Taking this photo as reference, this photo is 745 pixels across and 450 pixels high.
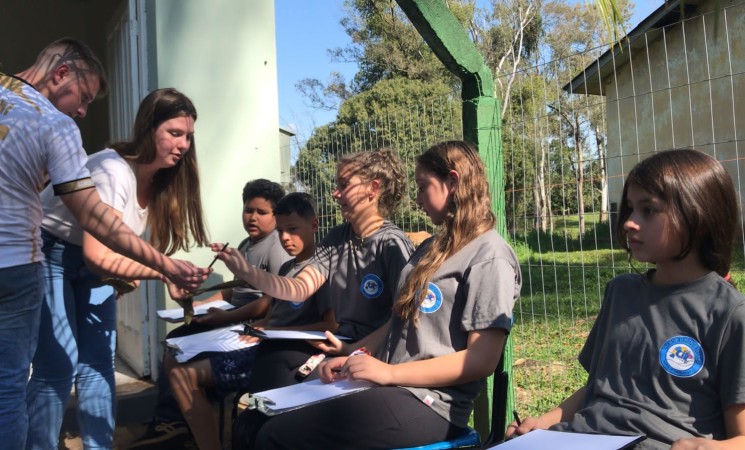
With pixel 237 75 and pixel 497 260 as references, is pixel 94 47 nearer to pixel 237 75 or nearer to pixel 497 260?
pixel 237 75

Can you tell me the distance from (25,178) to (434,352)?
138 cm

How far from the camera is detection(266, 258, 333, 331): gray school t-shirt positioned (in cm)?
302

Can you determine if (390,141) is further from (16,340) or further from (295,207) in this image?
(16,340)

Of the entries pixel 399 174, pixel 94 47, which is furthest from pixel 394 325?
pixel 94 47

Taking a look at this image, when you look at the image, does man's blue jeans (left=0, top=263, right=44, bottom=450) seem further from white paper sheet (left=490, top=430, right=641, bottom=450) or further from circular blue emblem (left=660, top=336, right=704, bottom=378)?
circular blue emblem (left=660, top=336, right=704, bottom=378)

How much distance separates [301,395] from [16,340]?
0.89 meters

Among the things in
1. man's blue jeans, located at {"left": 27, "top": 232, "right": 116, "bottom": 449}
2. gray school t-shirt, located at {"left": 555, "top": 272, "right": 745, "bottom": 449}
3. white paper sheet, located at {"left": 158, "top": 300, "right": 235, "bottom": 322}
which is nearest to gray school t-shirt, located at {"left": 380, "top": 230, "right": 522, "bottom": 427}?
gray school t-shirt, located at {"left": 555, "top": 272, "right": 745, "bottom": 449}

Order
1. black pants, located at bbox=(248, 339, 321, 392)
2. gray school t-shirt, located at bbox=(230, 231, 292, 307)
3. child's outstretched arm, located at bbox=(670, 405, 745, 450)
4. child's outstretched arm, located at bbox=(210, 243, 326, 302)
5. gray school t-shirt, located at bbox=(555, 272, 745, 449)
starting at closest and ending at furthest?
child's outstretched arm, located at bbox=(670, 405, 745, 450) → gray school t-shirt, located at bbox=(555, 272, 745, 449) → black pants, located at bbox=(248, 339, 321, 392) → child's outstretched arm, located at bbox=(210, 243, 326, 302) → gray school t-shirt, located at bbox=(230, 231, 292, 307)

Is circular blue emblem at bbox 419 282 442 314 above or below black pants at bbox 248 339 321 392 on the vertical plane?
above

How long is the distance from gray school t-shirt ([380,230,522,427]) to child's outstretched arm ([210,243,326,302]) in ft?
2.52

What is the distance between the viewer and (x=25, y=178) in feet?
6.78

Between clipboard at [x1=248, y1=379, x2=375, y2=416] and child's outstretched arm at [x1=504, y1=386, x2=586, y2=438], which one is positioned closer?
child's outstretched arm at [x1=504, y1=386, x2=586, y2=438]

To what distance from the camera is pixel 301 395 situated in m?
2.12

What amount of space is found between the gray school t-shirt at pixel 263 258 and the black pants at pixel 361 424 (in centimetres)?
155
